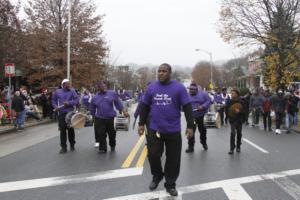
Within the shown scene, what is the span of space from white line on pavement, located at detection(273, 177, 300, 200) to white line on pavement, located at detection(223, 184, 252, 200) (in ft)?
2.27

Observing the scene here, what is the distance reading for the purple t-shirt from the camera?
262 inches

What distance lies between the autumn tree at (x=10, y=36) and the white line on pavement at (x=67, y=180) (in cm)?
1733

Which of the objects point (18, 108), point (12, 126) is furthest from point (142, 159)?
point (12, 126)

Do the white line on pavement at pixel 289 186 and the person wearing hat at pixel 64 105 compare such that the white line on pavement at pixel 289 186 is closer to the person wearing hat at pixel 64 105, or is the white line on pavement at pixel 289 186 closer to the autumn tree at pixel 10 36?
the person wearing hat at pixel 64 105

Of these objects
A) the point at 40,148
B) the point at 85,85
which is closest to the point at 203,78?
the point at 85,85

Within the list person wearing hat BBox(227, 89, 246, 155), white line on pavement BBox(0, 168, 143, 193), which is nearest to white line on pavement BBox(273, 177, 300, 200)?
white line on pavement BBox(0, 168, 143, 193)

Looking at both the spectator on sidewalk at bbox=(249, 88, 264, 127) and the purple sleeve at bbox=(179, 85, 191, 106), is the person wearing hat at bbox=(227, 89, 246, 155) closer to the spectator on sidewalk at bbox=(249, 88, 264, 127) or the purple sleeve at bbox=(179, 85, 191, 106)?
the purple sleeve at bbox=(179, 85, 191, 106)

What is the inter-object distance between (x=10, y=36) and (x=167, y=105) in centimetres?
2053

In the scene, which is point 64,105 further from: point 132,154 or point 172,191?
Result: point 172,191

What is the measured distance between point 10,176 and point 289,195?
16.4ft

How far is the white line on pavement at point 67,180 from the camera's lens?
298 inches

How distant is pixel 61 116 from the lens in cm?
1138

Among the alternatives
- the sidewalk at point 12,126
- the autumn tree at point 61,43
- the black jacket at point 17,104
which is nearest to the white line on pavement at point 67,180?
the sidewalk at point 12,126

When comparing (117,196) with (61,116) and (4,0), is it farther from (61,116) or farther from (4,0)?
(4,0)
